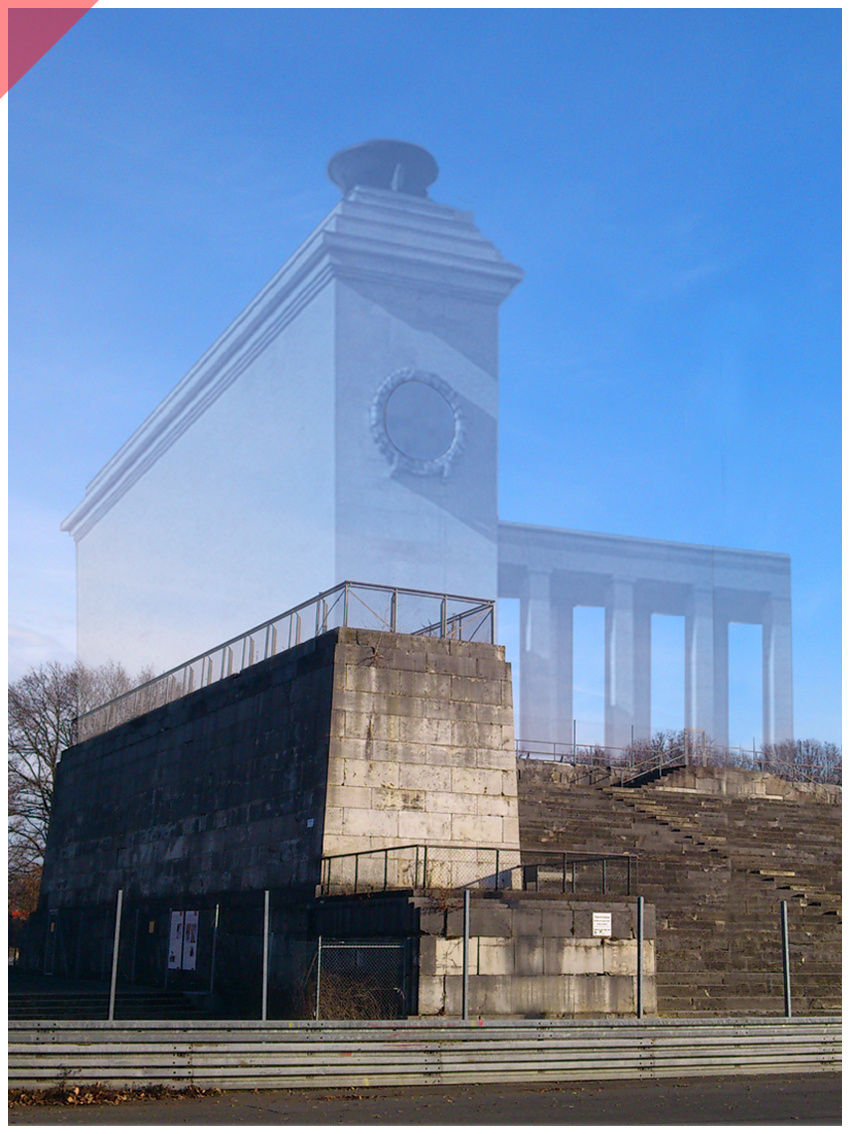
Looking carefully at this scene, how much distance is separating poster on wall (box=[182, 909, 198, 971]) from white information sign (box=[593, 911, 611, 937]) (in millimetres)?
10964

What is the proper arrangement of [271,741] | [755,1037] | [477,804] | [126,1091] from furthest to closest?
1. [271,741]
2. [477,804]
3. [755,1037]
4. [126,1091]

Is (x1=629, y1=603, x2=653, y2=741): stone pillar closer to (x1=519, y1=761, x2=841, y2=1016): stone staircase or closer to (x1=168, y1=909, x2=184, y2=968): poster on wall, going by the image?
(x1=519, y1=761, x2=841, y2=1016): stone staircase

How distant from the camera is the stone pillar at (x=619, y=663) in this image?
97.8m

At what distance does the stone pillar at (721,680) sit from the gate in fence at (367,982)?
244 ft

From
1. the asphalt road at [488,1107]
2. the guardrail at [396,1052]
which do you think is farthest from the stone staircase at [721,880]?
the asphalt road at [488,1107]

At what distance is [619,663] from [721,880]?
69015mm

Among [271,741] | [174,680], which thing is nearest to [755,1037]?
[271,741]

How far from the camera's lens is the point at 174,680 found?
1510 inches

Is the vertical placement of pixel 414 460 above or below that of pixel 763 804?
above

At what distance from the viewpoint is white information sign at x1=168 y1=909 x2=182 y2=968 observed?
30500 millimetres

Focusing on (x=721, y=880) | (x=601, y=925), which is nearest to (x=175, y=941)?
(x=601, y=925)

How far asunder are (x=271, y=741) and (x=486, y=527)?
54.8 meters

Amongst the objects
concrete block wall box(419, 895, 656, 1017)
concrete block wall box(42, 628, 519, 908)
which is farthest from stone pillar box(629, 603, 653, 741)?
concrete block wall box(419, 895, 656, 1017)

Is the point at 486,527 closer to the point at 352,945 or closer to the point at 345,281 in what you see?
the point at 345,281
